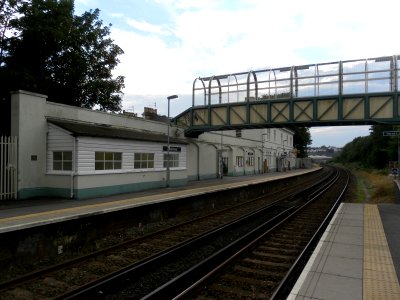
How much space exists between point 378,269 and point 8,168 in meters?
13.1

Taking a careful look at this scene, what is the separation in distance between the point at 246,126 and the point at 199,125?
3.61 m

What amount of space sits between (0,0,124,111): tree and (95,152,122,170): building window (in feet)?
23.8

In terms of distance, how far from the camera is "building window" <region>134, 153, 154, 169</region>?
19344mm

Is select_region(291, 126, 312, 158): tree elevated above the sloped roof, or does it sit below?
above

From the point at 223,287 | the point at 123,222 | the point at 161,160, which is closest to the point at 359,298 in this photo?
the point at 223,287

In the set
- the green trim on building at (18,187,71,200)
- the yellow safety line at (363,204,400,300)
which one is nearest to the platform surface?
the yellow safety line at (363,204,400,300)

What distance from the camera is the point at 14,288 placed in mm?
6812

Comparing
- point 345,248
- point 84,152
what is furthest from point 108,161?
point 345,248

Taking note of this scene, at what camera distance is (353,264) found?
717 cm

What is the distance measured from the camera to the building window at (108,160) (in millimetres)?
16594

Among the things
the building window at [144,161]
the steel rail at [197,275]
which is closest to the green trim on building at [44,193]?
the building window at [144,161]

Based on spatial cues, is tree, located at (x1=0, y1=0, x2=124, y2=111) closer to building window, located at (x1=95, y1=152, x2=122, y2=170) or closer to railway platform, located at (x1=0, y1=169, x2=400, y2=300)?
building window, located at (x1=95, y1=152, x2=122, y2=170)

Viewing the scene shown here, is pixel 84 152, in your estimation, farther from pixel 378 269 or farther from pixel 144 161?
pixel 378 269

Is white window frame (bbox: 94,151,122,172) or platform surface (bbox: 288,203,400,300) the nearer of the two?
platform surface (bbox: 288,203,400,300)
